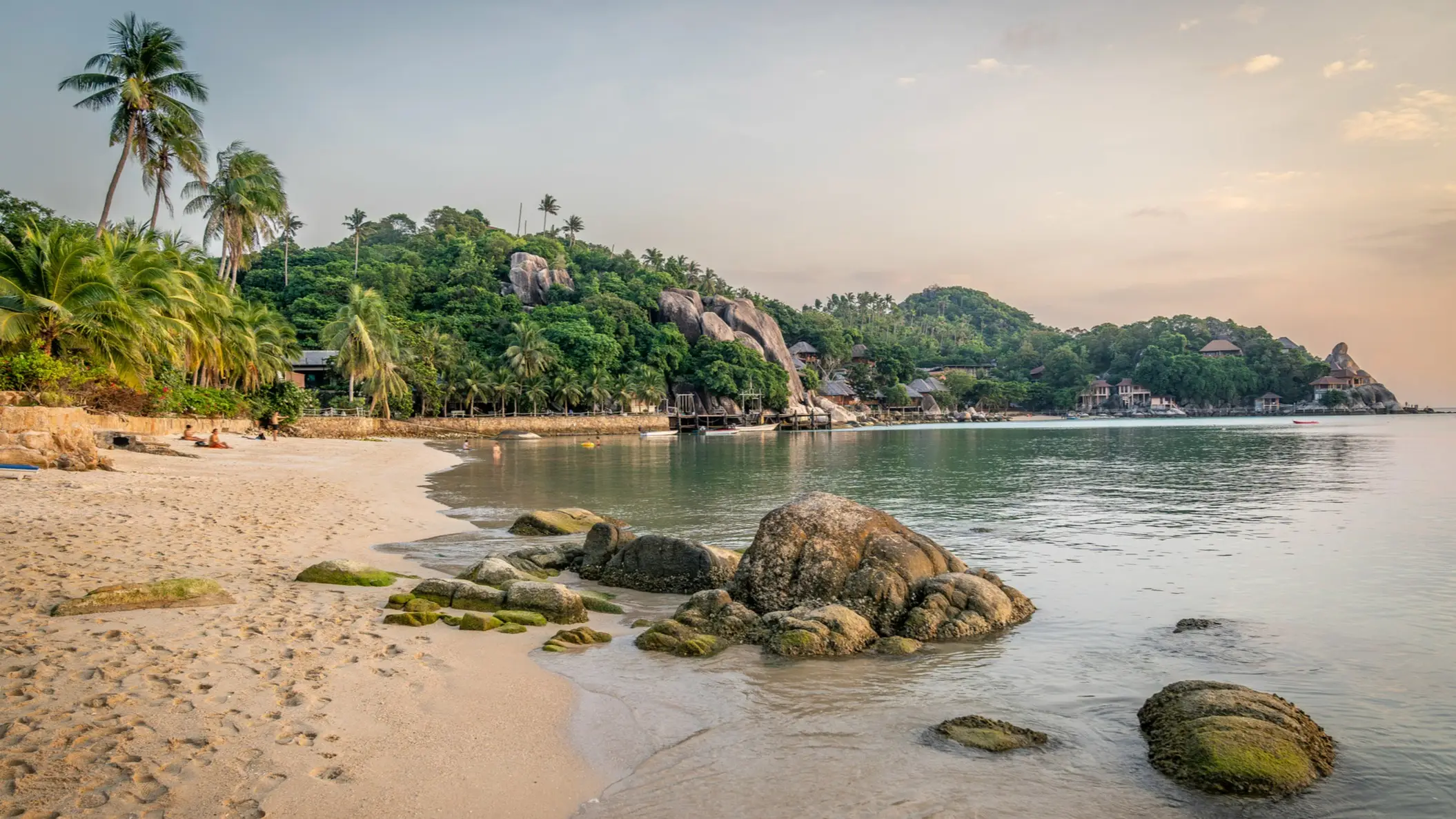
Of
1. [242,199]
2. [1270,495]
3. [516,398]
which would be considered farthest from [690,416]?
[1270,495]

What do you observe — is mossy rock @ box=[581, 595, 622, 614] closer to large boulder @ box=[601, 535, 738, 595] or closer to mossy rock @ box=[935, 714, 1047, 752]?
large boulder @ box=[601, 535, 738, 595]

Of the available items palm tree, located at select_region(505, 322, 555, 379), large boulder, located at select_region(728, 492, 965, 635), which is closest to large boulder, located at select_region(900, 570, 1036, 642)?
large boulder, located at select_region(728, 492, 965, 635)

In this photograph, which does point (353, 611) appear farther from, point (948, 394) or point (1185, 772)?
point (948, 394)

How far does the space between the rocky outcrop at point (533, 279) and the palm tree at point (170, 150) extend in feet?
171

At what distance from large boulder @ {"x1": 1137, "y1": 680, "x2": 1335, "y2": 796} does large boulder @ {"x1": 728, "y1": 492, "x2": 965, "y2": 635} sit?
3.27 metres

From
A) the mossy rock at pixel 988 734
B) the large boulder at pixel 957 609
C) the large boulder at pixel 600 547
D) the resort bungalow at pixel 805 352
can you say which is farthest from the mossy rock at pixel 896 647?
the resort bungalow at pixel 805 352

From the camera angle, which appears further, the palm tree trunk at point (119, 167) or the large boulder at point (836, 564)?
the palm tree trunk at point (119, 167)

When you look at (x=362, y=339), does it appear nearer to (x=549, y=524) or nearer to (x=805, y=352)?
(x=549, y=524)

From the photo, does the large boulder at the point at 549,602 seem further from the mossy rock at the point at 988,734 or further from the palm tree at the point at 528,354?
the palm tree at the point at 528,354

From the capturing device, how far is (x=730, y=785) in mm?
5246

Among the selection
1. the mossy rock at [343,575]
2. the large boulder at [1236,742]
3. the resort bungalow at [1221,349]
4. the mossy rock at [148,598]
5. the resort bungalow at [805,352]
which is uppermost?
the resort bungalow at [1221,349]

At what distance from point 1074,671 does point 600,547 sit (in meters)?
7.21

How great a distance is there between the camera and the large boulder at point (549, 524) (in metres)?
16.1

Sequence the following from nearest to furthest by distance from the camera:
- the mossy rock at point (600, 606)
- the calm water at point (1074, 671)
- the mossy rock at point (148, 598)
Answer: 1. the calm water at point (1074, 671)
2. the mossy rock at point (148, 598)
3. the mossy rock at point (600, 606)
